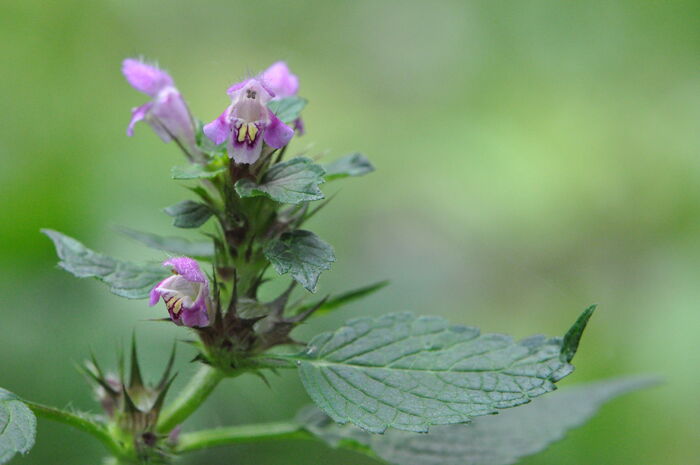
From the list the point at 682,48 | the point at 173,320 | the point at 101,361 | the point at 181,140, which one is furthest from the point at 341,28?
the point at 173,320

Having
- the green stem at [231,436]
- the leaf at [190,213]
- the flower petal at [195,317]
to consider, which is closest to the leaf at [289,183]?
the leaf at [190,213]

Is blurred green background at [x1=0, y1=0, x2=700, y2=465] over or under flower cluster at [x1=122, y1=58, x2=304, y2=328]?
over

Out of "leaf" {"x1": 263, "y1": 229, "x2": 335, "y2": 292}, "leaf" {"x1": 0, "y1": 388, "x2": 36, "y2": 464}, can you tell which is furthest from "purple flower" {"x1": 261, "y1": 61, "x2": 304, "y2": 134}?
"leaf" {"x1": 0, "y1": 388, "x2": 36, "y2": 464}

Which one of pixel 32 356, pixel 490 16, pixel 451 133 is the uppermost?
pixel 490 16

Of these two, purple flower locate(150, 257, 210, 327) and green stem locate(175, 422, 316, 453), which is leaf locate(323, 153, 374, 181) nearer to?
purple flower locate(150, 257, 210, 327)

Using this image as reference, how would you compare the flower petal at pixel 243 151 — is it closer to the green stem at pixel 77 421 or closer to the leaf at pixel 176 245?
the leaf at pixel 176 245

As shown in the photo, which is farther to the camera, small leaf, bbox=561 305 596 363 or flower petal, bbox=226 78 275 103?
flower petal, bbox=226 78 275 103

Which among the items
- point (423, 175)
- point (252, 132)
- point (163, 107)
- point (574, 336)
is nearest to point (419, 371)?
point (574, 336)

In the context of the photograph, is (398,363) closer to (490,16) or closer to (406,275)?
(406,275)
